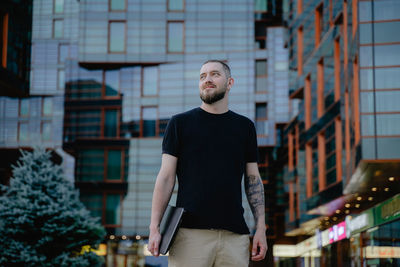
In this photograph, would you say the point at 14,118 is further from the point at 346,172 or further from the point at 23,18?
the point at 346,172

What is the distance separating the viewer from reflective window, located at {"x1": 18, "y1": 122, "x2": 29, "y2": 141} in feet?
187

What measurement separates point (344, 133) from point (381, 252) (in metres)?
5.69

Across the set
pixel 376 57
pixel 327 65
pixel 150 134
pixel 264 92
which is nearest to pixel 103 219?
pixel 150 134

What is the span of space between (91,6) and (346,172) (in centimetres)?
3181

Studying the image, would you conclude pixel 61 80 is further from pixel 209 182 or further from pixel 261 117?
pixel 209 182

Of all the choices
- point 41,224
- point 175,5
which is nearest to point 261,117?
point 175,5

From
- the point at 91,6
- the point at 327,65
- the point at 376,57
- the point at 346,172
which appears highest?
the point at 91,6

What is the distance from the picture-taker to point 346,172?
2958 cm

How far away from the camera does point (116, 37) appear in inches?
2175

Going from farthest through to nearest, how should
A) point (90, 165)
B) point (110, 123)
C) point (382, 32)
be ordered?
point (110, 123) → point (90, 165) → point (382, 32)

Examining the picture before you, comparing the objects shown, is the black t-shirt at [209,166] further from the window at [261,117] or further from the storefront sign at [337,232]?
the window at [261,117]

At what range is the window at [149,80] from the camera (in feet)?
181

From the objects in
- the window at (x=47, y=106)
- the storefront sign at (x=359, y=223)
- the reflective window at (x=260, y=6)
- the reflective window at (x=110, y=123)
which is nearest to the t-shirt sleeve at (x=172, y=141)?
the storefront sign at (x=359, y=223)

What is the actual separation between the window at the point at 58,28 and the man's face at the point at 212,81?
2214 inches
